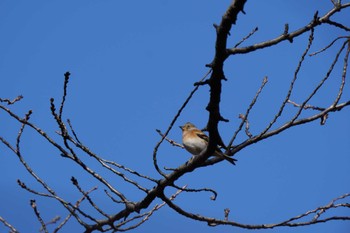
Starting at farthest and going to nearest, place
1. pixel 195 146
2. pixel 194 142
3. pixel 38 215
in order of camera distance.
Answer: pixel 194 142, pixel 195 146, pixel 38 215

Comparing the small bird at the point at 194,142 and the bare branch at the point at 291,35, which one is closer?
the bare branch at the point at 291,35

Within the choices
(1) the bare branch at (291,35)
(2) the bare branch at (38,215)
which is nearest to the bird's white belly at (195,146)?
(2) the bare branch at (38,215)

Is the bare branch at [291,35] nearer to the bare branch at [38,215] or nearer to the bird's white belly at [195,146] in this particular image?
the bare branch at [38,215]

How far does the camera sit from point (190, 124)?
31.5 feet

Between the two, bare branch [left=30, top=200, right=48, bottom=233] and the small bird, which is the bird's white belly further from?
bare branch [left=30, top=200, right=48, bottom=233]

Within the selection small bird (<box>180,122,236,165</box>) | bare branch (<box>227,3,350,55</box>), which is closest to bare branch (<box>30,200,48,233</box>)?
bare branch (<box>227,3,350,55</box>)

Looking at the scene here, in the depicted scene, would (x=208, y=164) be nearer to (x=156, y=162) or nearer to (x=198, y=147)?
(x=156, y=162)

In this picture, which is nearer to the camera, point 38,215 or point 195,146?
point 38,215

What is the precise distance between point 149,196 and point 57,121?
3.82 feet

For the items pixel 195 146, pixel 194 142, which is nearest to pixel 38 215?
pixel 195 146

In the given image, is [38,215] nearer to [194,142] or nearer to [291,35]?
[291,35]

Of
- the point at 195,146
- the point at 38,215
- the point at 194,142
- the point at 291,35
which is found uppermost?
the point at 194,142

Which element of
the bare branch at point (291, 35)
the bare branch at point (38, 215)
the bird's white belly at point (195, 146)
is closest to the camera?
the bare branch at point (291, 35)

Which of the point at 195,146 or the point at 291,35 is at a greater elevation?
the point at 195,146
